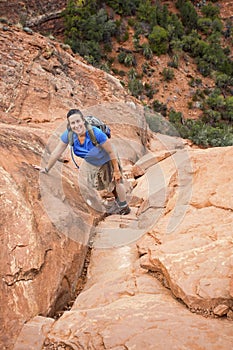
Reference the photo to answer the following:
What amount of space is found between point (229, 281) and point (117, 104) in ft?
23.7

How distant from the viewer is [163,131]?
12156 millimetres

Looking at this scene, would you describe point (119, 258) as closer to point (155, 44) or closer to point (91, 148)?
point (91, 148)

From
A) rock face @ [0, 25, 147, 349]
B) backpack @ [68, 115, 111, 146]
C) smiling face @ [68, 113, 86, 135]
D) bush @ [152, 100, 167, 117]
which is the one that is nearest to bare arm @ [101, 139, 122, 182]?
backpack @ [68, 115, 111, 146]

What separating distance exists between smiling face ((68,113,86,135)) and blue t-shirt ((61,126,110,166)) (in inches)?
3.3

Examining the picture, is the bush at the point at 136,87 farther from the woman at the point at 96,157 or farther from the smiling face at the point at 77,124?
the smiling face at the point at 77,124

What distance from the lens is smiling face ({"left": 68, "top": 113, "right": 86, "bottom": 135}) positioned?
11.1ft

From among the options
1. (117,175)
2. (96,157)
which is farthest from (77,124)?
(117,175)

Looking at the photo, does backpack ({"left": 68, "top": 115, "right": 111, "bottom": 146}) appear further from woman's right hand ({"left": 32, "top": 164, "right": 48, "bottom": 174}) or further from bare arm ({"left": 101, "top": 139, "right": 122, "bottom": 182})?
woman's right hand ({"left": 32, "top": 164, "right": 48, "bottom": 174})

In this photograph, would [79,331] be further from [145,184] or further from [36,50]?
[36,50]

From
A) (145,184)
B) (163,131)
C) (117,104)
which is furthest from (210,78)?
(145,184)

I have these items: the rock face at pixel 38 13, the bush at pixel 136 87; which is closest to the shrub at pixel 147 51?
the bush at pixel 136 87

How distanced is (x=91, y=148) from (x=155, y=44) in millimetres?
20660

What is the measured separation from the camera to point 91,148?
3635 mm

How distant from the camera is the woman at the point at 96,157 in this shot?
346 cm
